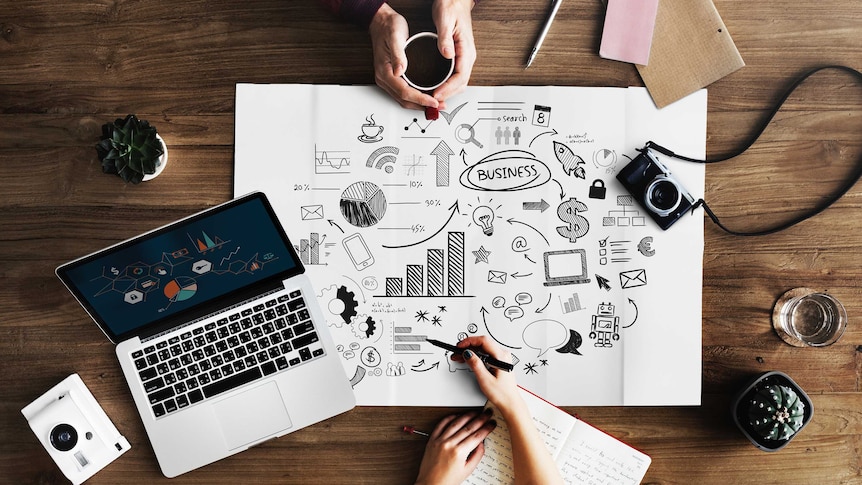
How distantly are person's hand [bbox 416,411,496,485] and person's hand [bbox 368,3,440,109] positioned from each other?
0.53 m

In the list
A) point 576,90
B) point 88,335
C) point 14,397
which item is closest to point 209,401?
point 88,335

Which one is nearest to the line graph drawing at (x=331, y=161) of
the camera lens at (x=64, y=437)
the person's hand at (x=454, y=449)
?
the person's hand at (x=454, y=449)

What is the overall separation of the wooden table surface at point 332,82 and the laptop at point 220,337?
0.17 feet

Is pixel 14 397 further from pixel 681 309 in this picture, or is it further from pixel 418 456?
pixel 681 309

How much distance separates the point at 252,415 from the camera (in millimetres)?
996

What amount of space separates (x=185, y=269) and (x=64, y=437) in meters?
0.32

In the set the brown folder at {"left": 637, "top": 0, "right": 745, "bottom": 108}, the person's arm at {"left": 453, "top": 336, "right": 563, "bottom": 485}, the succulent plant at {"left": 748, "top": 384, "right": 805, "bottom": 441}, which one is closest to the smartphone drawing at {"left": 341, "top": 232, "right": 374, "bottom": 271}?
the person's arm at {"left": 453, "top": 336, "right": 563, "bottom": 485}

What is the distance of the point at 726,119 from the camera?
103 cm

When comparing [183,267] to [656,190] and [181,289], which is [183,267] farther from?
[656,190]

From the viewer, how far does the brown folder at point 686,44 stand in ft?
3.31

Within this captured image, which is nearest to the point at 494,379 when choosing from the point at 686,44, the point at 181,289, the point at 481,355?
the point at 481,355

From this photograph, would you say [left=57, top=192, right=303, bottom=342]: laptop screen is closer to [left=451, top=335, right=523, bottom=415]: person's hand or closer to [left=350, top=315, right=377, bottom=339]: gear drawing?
[left=350, top=315, right=377, bottom=339]: gear drawing

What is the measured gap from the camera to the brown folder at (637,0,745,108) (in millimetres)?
1010

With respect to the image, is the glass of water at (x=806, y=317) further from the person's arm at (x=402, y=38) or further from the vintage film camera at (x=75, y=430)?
the vintage film camera at (x=75, y=430)
